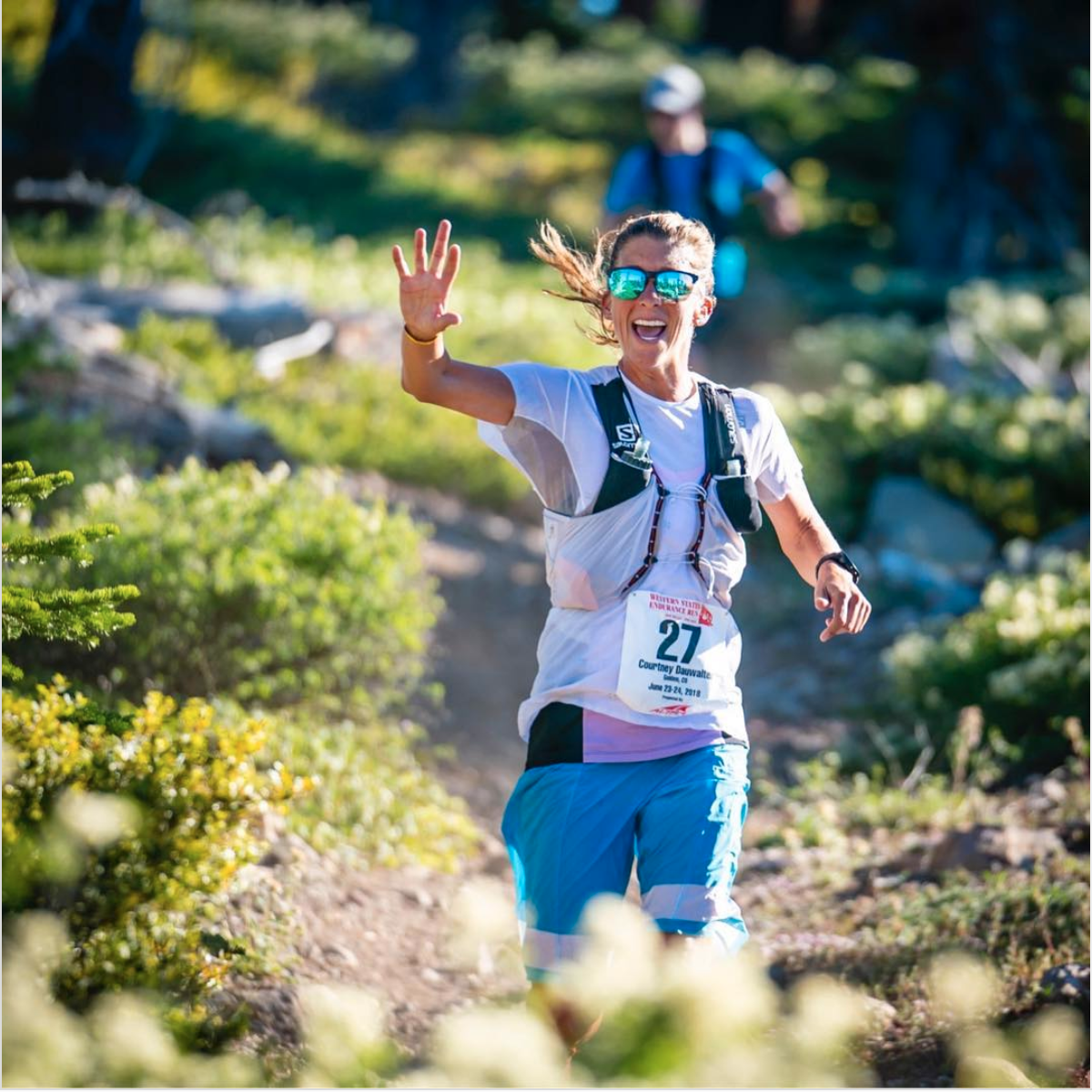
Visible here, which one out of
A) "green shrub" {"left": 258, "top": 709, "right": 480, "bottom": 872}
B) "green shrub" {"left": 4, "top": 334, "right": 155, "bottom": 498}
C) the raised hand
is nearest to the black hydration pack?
the raised hand

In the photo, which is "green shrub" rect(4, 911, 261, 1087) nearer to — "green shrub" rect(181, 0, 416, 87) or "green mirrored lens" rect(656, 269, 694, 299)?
"green mirrored lens" rect(656, 269, 694, 299)

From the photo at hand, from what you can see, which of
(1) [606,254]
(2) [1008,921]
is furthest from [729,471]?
(2) [1008,921]

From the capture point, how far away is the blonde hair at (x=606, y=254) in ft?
12.9

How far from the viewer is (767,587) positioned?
30.5ft

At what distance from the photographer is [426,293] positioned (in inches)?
144

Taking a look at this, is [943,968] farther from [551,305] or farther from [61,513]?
[551,305]

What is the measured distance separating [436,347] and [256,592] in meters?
A: 2.37

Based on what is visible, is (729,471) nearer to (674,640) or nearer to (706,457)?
(706,457)

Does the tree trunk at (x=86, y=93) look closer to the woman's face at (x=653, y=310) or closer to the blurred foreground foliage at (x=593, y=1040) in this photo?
the woman's face at (x=653, y=310)

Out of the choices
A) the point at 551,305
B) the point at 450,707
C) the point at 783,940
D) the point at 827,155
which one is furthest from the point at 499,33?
the point at 783,940

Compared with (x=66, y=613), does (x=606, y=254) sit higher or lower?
higher

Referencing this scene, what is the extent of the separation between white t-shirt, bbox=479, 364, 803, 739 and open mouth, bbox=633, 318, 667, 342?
4.2 inches

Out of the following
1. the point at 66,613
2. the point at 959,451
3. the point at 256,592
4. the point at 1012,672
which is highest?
the point at 959,451

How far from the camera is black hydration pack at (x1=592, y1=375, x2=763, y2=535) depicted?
3773 millimetres
